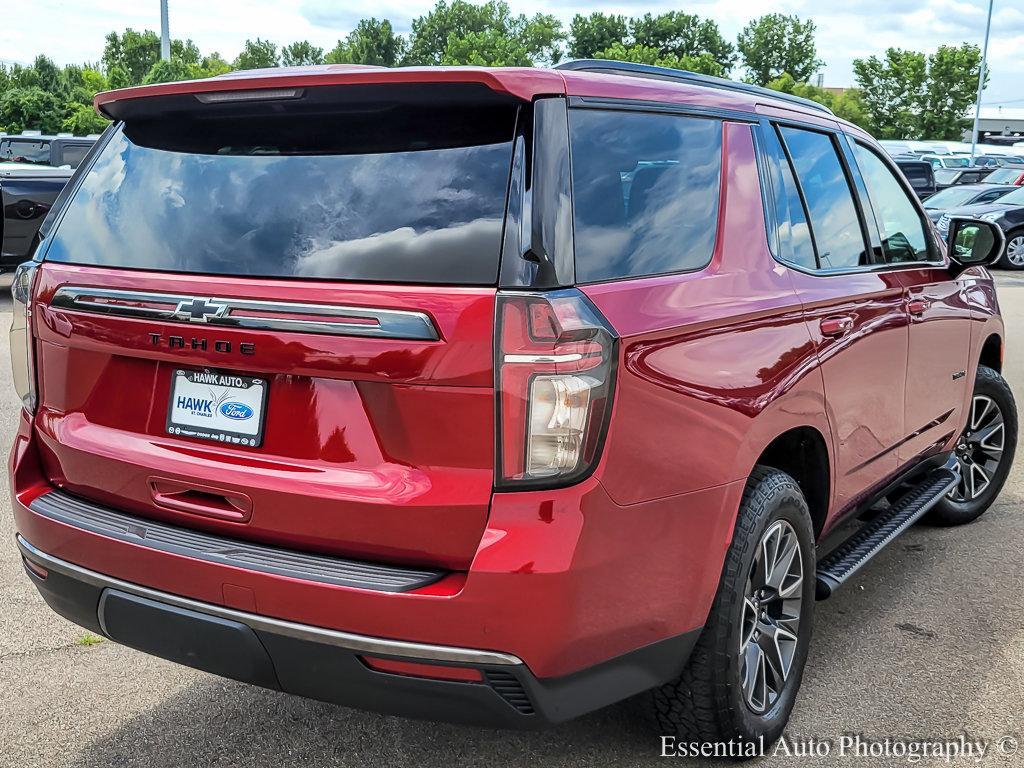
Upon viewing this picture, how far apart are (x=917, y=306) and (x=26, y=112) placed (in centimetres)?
6155

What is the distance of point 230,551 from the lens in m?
2.46

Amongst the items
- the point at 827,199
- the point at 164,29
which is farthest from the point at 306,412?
the point at 164,29

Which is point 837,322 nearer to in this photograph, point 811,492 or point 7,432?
point 811,492

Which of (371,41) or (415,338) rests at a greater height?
(371,41)

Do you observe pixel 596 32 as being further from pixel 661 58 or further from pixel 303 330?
pixel 303 330

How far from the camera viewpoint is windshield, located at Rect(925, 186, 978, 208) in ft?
70.1

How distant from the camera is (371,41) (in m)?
123

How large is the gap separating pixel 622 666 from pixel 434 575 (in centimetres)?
52

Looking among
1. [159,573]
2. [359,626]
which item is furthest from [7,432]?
[359,626]

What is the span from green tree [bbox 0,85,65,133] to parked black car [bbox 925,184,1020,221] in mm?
50212

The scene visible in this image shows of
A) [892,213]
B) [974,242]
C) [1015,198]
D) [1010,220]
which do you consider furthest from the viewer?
[1015,198]

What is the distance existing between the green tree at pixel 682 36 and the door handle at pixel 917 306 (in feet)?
372

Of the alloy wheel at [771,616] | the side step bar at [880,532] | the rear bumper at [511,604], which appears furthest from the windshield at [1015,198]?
the rear bumper at [511,604]

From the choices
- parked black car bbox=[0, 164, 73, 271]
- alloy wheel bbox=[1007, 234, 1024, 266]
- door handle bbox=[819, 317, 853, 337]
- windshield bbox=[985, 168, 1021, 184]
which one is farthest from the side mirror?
windshield bbox=[985, 168, 1021, 184]
